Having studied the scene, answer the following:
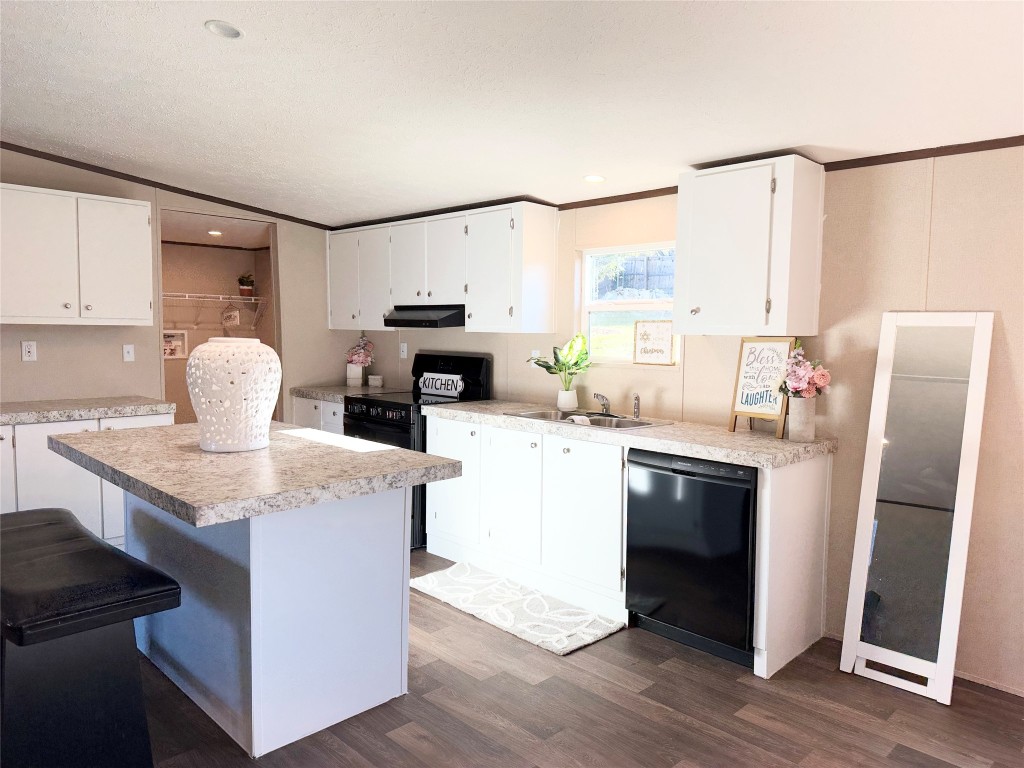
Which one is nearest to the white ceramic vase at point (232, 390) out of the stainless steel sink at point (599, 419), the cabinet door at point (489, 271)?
the stainless steel sink at point (599, 419)

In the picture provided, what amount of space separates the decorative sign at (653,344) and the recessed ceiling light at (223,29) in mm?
2429

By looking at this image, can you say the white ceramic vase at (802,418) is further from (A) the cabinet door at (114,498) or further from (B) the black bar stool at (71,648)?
(A) the cabinet door at (114,498)

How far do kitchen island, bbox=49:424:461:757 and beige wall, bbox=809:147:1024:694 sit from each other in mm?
1951

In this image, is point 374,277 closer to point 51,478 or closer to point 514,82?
point 51,478

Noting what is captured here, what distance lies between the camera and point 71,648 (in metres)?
2.02

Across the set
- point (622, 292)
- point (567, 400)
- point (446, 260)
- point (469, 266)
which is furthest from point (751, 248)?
point (446, 260)

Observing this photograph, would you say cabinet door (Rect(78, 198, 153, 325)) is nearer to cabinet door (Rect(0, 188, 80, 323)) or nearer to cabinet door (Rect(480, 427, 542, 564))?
cabinet door (Rect(0, 188, 80, 323))

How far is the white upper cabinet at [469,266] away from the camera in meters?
4.14

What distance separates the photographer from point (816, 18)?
6.33ft

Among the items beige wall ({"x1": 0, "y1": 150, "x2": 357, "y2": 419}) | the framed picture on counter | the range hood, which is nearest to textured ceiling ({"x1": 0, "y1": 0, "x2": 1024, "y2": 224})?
beige wall ({"x1": 0, "y1": 150, "x2": 357, "y2": 419})

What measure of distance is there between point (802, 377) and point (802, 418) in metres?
0.19

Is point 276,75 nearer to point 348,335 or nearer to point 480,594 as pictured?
point 480,594

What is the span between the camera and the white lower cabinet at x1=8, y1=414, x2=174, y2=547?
3685 millimetres

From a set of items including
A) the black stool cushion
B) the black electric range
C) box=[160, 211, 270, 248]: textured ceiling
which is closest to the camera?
the black stool cushion
